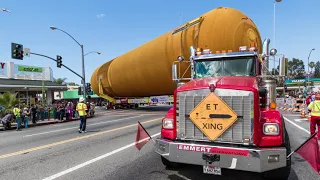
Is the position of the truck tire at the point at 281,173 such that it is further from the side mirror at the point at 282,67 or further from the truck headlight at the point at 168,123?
the side mirror at the point at 282,67

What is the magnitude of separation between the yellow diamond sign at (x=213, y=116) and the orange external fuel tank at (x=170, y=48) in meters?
3.77

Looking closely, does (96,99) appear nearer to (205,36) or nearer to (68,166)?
(205,36)

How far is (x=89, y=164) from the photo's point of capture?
6434 mm

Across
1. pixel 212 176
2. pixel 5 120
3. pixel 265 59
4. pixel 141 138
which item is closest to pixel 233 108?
pixel 212 176

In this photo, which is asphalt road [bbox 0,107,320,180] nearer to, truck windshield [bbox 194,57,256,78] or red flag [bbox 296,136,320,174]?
red flag [bbox 296,136,320,174]

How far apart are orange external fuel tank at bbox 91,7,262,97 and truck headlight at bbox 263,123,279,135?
4128 millimetres

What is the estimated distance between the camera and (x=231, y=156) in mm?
4234

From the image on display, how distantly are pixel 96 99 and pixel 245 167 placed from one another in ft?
221

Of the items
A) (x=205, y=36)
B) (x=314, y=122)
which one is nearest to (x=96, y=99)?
(x=205, y=36)

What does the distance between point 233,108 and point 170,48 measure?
13.8 meters

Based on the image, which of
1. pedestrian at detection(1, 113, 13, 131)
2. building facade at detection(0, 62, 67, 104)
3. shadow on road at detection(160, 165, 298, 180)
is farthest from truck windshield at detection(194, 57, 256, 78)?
building facade at detection(0, 62, 67, 104)

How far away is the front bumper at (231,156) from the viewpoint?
409cm

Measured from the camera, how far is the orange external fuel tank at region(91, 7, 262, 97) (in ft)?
43.8

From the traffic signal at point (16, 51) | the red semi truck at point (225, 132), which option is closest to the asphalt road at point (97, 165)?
the red semi truck at point (225, 132)
